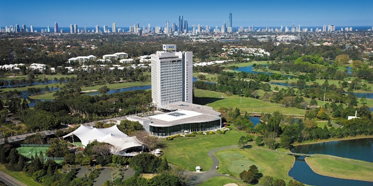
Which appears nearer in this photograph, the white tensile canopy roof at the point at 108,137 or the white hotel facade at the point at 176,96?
the white tensile canopy roof at the point at 108,137

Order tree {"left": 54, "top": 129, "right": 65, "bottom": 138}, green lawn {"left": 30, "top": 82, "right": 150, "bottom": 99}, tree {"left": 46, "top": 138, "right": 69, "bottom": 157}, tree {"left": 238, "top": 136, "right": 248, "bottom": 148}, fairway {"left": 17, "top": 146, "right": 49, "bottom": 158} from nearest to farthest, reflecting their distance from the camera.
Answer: tree {"left": 46, "top": 138, "right": 69, "bottom": 157} → fairway {"left": 17, "top": 146, "right": 49, "bottom": 158} → tree {"left": 238, "top": 136, "right": 248, "bottom": 148} → tree {"left": 54, "top": 129, "right": 65, "bottom": 138} → green lawn {"left": 30, "top": 82, "right": 150, "bottom": 99}

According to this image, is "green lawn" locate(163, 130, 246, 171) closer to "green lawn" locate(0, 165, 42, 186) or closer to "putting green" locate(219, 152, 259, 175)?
"putting green" locate(219, 152, 259, 175)

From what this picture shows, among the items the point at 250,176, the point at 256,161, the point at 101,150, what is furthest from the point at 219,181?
the point at 101,150

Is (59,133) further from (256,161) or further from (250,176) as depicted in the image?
(250,176)

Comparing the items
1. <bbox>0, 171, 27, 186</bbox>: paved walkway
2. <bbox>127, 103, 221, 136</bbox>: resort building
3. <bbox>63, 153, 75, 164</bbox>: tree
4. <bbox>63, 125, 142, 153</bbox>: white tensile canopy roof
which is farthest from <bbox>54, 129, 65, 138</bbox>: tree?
<bbox>0, 171, 27, 186</bbox>: paved walkway

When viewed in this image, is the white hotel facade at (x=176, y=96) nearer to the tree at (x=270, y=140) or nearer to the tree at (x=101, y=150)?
the tree at (x=270, y=140)

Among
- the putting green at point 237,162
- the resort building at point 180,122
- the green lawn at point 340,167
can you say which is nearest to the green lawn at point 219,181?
the putting green at point 237,162

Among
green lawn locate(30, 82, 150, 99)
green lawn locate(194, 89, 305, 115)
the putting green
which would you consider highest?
green lawn locate(30, 82, 150, 99)
